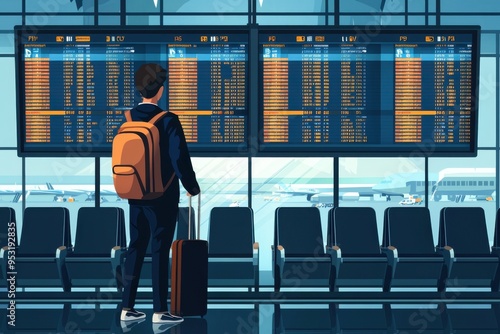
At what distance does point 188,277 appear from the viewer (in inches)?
213

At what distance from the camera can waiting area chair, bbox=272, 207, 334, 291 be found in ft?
23.3

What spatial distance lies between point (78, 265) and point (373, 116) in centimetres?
308

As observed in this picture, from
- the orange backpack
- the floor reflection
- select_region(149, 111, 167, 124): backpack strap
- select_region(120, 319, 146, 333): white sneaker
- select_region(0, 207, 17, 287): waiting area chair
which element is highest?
select_region(149, 111, 167, 124): backpack strap

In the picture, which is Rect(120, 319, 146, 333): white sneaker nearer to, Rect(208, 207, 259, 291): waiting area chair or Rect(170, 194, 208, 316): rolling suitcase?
Rect(170, 194, 208, 316): rolling suitcase

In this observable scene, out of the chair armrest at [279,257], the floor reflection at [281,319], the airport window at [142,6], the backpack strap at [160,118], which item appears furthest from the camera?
the airport window at [142,6]

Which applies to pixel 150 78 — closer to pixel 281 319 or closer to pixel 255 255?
pixel 281 319

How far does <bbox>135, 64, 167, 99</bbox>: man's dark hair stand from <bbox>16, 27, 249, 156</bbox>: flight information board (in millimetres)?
→ 1764

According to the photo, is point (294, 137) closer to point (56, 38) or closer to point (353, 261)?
point (353, 261)

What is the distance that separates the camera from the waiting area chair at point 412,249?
7.15 m

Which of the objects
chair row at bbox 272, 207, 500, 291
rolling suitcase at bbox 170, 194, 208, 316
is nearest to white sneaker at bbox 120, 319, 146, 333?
rolling suitcase at bbox 170, 194, 208, 316

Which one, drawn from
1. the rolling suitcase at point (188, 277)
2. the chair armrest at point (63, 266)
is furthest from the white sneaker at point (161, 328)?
the chair armrest at point (63, 266)

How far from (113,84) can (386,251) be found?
299 cm

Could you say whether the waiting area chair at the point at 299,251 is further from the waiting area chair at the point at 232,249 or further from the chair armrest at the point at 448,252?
the chair armrest at the point at 448,252

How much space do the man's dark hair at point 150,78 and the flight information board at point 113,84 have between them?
5.79 ft
